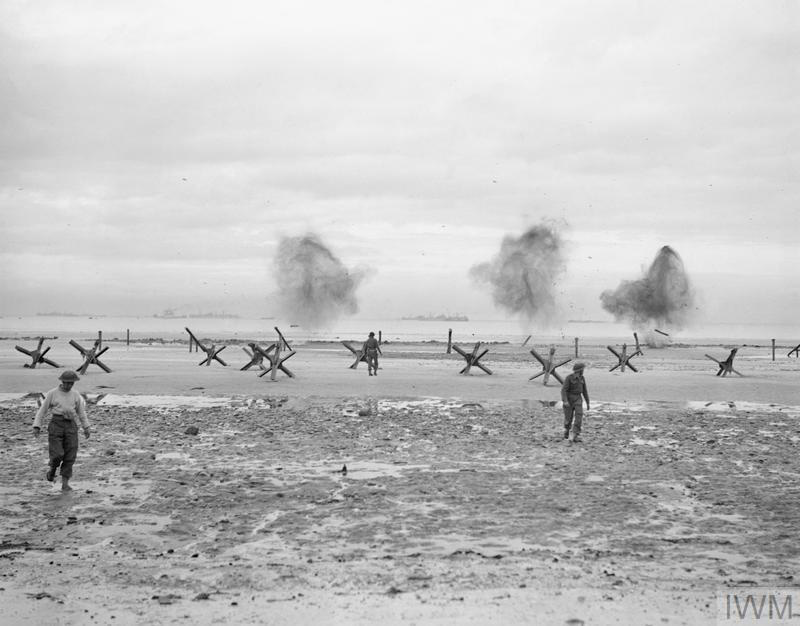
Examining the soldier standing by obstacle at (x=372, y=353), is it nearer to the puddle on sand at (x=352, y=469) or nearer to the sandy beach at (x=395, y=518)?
the sandy beach at (x=395, y=518)

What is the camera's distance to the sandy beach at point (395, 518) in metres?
6.45

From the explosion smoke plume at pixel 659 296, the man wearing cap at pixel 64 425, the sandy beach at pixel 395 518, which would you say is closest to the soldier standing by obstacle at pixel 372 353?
the sandy beach at pixel 395 518

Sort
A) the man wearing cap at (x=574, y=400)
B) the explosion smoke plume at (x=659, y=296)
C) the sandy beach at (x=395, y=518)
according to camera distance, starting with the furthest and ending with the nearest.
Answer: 1. the explosion smoke plume at (x=659, y=296)
2. the man wearing cap at (x=574, y=400)
3. the sandy beach at (x=395, y=518)

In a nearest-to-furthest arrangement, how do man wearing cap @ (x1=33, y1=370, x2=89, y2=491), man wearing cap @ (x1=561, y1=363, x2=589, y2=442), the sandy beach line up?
the sandy beach, man wearing cap @ (x1=33, y1=370, x2=89, y2=491), man wearing cap @ (x1=561, y1=363, x2=589, y2=442)

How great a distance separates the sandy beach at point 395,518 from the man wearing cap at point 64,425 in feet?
1.19

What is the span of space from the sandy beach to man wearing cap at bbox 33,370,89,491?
1.19 ft

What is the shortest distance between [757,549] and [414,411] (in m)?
13.0

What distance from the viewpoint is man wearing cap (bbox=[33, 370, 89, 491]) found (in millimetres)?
10562

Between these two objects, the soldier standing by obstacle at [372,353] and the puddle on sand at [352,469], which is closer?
the puddle on sand at [352,469]

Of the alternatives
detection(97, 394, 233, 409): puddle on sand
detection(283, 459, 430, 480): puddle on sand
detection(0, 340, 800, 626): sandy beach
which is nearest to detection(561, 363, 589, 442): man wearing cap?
detection(0, 340, 800, 626): sandy beach

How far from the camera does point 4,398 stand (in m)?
22.9

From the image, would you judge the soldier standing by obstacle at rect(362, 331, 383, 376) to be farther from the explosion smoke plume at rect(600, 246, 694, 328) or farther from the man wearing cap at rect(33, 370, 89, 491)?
the explosion smoke plume at rect(600, 246, 694, 328)

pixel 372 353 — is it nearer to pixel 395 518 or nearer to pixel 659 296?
pixel 395 518

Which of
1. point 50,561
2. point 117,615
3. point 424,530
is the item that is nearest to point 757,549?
point 424,530
